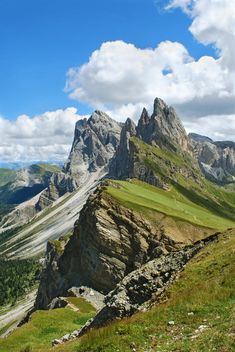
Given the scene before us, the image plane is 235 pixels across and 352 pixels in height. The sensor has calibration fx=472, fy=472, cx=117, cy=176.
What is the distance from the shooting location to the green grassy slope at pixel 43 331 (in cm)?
4210

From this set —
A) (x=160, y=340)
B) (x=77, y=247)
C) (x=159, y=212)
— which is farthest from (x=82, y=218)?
(x=160, y=340)

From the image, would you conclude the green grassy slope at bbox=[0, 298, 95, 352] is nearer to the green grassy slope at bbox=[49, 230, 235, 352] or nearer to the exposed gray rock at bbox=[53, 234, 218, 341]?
the exposed gray rock at bbox=[53, 234, 218, 341]

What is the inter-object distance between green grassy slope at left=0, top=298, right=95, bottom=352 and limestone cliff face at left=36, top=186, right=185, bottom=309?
53.5 m

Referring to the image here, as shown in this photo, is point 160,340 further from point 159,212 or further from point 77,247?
point 77,247

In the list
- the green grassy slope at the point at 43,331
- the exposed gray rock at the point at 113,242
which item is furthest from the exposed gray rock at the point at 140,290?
the exposed gray rock at the point at 113,242

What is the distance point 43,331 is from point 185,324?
86.1 ft

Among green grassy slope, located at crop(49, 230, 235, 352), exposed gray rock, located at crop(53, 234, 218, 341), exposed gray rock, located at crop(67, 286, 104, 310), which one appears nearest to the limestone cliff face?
exposed gray rock, located at crop(67, 286, 104, 310)

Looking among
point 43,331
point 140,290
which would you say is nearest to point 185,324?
point 140,290

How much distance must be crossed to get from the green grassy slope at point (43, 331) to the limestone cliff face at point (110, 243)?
176ft

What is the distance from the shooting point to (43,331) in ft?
159

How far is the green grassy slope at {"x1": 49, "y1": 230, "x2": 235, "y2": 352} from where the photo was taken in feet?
73.6

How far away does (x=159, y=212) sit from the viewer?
417 ft

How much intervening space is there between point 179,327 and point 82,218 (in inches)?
4294

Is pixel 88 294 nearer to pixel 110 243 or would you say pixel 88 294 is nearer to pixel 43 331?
pixel 110 243
